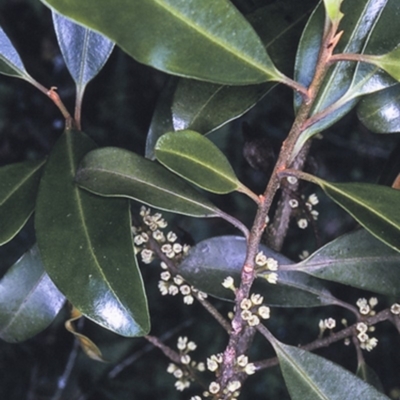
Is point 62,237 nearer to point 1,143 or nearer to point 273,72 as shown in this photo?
point 273,72

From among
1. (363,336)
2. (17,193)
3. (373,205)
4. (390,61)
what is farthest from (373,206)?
(17,193)

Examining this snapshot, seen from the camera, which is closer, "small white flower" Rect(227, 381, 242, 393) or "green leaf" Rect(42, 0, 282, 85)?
"green leaf" Rect(42, 0, 282, 85)

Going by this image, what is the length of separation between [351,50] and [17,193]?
38cm

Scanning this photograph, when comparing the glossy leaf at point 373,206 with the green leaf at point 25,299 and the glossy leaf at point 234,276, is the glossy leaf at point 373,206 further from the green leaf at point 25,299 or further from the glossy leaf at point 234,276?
the green leaf at point 25,299

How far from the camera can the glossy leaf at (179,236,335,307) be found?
820mm

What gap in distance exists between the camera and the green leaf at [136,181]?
2.31ft

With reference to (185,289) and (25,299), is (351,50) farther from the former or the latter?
(25,299)

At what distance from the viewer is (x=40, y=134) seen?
1362 mm

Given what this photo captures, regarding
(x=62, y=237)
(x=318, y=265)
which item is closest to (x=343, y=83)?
(x=318, y=265)

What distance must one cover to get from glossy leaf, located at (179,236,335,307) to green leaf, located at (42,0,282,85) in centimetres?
26

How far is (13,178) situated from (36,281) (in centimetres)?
13

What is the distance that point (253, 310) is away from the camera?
76 cm

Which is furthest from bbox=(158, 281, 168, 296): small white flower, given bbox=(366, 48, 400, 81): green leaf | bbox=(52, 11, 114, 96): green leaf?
bbox=(366, 48, 400, 81): green leaf

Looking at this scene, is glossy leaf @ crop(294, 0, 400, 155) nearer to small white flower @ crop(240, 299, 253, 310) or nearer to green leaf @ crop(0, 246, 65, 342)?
small white flower @ crop(240, 299, 253, 310)
